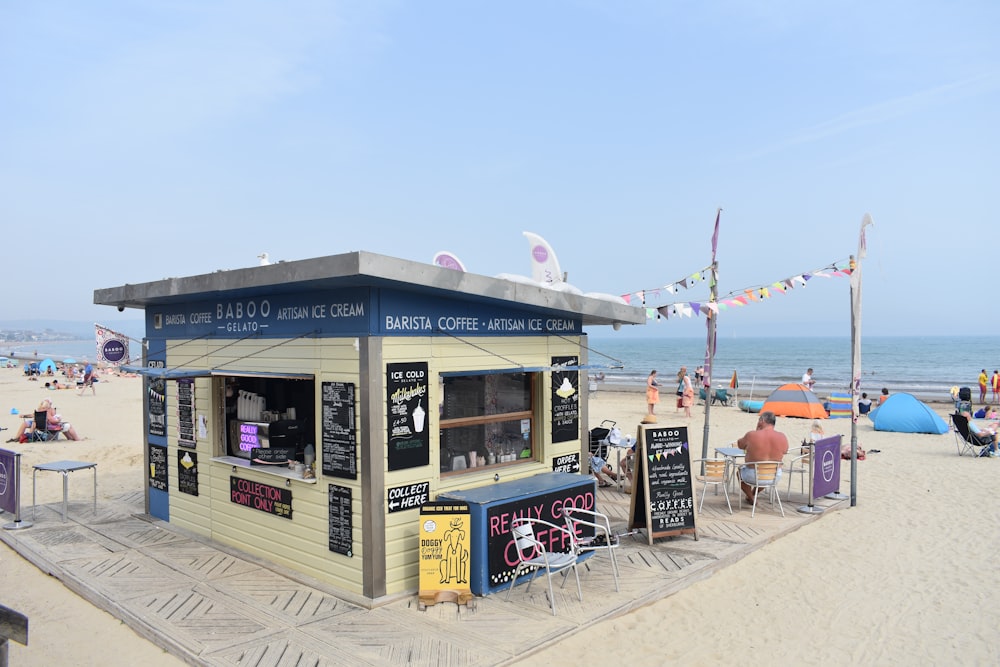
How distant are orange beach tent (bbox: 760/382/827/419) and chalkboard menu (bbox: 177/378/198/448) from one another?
15.4m

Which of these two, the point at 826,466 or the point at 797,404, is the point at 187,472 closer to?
the point at 826,466

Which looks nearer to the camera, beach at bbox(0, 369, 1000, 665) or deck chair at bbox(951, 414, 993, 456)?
beach at bbox(0, 369, 1000, 665)

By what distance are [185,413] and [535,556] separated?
438 centimetres

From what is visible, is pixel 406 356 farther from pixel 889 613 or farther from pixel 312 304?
pixel 889 613

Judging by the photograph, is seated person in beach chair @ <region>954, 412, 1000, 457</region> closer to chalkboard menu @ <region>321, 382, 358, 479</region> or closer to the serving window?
the serving window

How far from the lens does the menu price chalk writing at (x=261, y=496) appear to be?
641 cm

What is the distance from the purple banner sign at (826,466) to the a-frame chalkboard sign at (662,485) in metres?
2.47

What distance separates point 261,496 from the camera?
6.67 m

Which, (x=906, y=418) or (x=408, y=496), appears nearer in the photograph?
(x=408, y=496)

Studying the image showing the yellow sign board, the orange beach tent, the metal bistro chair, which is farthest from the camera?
the orange beach tent

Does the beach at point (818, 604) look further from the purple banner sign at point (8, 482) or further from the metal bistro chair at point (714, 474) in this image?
the metal bistro chair at point (714, 474)

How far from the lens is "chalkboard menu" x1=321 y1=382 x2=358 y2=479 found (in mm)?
5703

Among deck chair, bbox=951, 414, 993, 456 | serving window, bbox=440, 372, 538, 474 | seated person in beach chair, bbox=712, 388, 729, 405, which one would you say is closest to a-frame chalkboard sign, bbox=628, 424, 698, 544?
serving window, bbox=440, 372, 538, 474

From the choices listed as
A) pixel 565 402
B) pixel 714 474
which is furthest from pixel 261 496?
pixel 714 474
